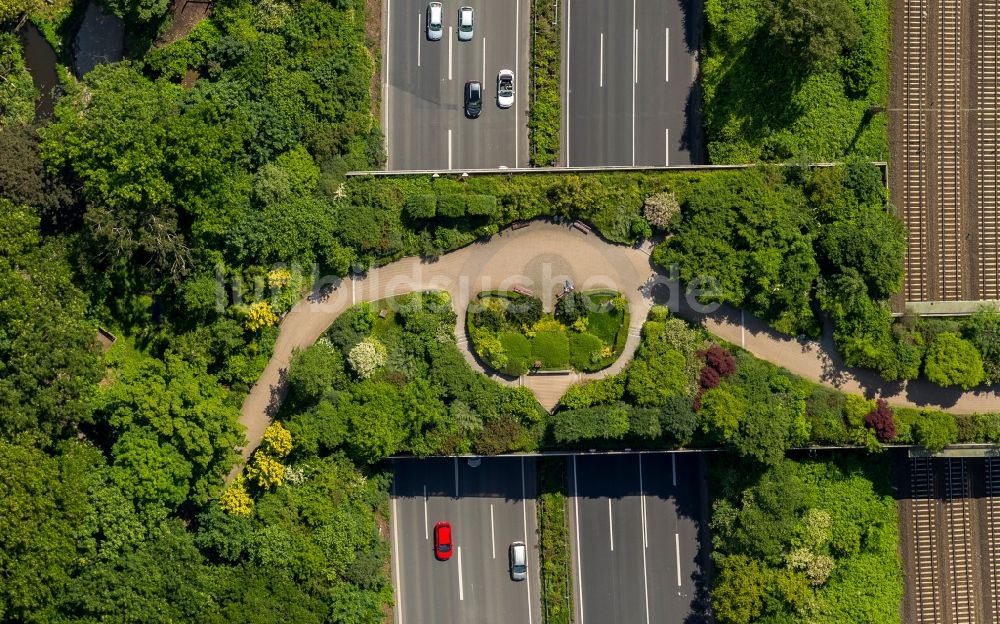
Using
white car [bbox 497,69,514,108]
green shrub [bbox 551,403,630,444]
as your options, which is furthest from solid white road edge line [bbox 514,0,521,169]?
green shrub [bbox 551,403,630,444]

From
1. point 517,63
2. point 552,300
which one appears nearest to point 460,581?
point 552,300

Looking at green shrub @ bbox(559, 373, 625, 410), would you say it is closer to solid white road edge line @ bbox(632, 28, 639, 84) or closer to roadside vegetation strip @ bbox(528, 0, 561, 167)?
roadside vegetation strip @ bbox(528, 0, 561, 167)

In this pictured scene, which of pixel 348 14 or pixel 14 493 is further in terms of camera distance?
pixel 348 14

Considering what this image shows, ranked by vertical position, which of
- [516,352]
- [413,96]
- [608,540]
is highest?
[413,96]

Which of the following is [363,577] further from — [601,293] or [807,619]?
[807,619]

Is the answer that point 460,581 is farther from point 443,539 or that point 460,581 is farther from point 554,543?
point 554,543

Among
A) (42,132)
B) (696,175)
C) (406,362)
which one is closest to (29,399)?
(42,132)
